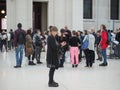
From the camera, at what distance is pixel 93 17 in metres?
39.5

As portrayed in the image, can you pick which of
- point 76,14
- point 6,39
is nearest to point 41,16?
point 76,14

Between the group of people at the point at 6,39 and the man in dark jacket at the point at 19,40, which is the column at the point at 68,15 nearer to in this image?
the group of people at the point at 6,39

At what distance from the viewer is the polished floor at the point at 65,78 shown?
12633 mm

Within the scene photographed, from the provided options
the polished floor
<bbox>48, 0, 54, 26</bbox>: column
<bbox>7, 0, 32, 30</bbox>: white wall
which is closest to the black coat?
the polished floor

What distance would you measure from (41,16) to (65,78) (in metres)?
23.1

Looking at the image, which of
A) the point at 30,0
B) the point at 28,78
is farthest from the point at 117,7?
the point at 28,78

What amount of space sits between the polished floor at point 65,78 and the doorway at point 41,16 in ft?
60.7

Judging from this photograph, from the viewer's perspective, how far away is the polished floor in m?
12.6

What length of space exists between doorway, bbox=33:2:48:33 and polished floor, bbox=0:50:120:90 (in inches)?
728

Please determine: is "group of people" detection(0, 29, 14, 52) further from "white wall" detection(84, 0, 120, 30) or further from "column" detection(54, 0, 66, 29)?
"white wall" detection(84, 0, 120, 30)

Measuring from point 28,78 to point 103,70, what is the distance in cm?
400

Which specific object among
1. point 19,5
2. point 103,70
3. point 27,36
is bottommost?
point 103,70

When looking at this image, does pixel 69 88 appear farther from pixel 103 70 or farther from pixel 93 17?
pixel 93 17

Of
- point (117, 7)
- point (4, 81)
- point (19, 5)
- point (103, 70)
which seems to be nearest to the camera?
point (4, 81)
